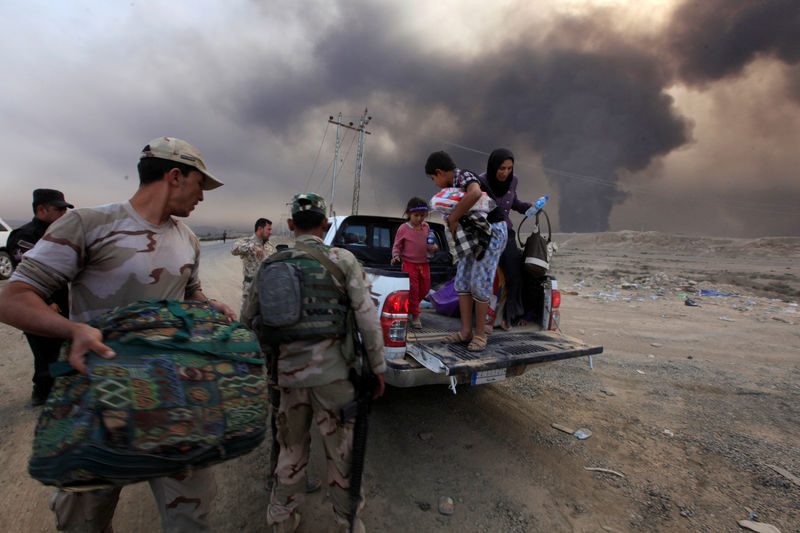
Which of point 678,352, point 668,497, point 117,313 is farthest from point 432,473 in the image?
point 678,352

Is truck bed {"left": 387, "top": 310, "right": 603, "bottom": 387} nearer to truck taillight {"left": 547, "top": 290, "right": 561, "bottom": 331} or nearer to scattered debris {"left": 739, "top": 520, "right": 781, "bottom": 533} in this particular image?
truck taillight {"left": 547, "top": 290, "right": 561, "bottom": 331}

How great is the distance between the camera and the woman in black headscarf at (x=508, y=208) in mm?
3350

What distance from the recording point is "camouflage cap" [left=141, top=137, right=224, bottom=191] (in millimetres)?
1568

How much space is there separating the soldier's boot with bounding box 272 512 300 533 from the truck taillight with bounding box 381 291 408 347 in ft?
3.91

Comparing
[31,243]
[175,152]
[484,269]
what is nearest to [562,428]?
[484,269]

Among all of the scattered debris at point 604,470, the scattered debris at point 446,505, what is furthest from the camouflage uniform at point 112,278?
the scattered debris at point 604,470

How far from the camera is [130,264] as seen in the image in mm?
1510

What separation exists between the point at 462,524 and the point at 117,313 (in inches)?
86.3

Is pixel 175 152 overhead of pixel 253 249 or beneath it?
overhead

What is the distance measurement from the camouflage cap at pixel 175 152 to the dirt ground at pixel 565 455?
81.8 inches

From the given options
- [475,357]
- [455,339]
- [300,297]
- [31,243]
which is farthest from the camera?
[31,243]

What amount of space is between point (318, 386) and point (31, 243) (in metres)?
3.92

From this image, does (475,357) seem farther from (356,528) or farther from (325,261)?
(325,261)

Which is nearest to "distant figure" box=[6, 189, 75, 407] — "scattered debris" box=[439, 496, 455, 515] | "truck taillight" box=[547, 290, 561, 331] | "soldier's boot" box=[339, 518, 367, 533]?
"soldier's boot" box=[339, 518, 367, 533]
